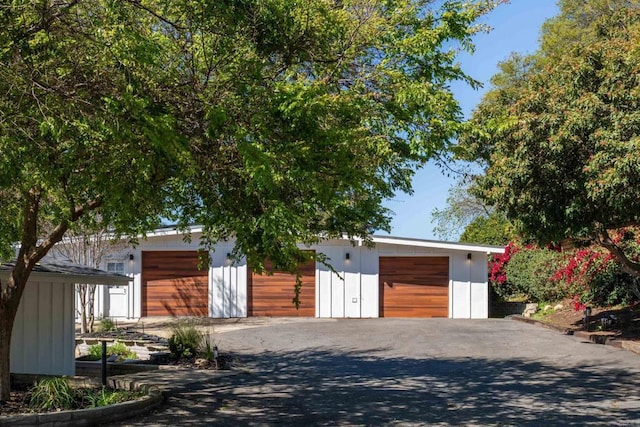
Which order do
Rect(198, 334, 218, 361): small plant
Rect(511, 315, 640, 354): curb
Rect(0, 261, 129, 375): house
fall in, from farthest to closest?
Rect(511, 315, 640, 354): curb, Rect(198, 334, 218, 361): small plant, Rect(0, 261, 129, 375): house

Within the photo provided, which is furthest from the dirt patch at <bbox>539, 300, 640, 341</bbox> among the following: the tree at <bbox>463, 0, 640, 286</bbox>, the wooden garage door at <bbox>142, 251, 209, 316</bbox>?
the wooden garage door at <bbox>142, 251, 209, 316</bbox>

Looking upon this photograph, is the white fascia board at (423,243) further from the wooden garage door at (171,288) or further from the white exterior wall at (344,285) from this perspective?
the wooden garage door at (171,288)

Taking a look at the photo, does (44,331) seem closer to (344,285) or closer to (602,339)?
(602,339)

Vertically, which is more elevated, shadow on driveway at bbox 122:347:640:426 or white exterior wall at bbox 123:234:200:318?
white exterior wall at bbox 123:234:200:318

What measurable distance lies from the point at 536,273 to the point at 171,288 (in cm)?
1324

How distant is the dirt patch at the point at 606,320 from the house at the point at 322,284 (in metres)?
3.94

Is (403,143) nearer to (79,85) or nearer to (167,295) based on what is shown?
(79,85)

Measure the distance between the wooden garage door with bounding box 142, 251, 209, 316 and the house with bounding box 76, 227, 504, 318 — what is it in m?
0.04

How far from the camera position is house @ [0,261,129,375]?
12.1m

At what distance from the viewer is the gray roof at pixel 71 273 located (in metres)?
11.8

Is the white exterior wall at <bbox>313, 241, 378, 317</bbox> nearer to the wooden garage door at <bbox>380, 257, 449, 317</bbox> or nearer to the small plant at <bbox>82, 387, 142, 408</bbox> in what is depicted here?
the wooden garage door at <bbox>380, 257, 449, 317</bbox>

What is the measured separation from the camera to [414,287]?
26.9 metres

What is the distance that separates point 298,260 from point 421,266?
63.0ft

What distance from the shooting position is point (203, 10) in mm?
7371
